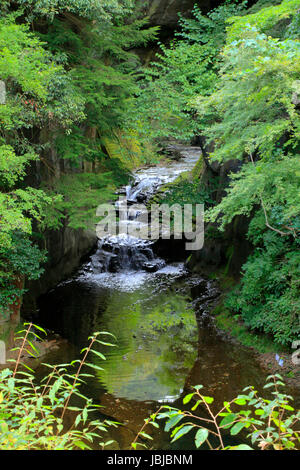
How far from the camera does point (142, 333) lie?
8867 millimetres

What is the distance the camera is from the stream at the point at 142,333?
6.36m

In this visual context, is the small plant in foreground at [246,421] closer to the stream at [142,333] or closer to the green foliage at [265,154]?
the stream at [142,333]

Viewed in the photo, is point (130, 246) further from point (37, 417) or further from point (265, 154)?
point (37, 417)

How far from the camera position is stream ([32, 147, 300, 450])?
20.9ft

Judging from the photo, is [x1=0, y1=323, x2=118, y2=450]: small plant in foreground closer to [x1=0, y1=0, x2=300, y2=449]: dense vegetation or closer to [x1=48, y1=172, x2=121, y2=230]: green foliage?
[x1=0, y1=0, x2=300, y2=449]: dense vegetation

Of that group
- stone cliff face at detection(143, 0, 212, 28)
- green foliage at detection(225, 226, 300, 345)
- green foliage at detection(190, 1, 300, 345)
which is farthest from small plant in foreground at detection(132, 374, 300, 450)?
stone cliff face at detection(143, 0, 212, 28)

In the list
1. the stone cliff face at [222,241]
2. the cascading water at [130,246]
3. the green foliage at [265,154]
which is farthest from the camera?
the cascading water at [130,246]

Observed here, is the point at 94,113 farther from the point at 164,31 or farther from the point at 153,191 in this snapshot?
the point at 164,31

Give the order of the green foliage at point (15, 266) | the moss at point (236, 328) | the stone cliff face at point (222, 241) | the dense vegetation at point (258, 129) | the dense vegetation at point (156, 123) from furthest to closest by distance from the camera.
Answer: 1. the stone cliff face at point (222, 241)
2. the moss at point (236, 328)
3. the green foliage at point (15, 266)
4. the dense vegetation at point (156, 123)
5. the dense vegetation at point (258, 129)

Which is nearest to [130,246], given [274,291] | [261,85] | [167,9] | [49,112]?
[274,291]

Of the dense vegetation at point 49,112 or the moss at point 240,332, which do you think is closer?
the dense vegetation at point 49,112

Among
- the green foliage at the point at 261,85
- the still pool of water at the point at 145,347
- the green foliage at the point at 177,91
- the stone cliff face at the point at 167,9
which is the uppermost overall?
the stone cliff face at the point at 167,9

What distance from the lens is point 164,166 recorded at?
2153 centimetres

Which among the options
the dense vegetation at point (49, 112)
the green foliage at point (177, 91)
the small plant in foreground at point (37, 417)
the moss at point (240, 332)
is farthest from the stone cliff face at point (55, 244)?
the small plant in foreground at point (37, 417)
